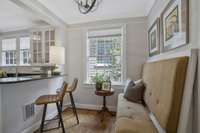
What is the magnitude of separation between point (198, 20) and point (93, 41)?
288 cm

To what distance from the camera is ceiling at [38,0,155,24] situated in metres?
2.79

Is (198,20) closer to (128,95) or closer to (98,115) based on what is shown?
(128,95)

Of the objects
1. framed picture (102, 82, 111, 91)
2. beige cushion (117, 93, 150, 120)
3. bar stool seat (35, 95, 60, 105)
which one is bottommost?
beige cushion (117, 93, 150, 120)

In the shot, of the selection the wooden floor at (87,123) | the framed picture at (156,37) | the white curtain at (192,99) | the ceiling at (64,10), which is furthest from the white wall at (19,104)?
the framed picture at (156,37)

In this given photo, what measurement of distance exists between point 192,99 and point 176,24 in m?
0.84

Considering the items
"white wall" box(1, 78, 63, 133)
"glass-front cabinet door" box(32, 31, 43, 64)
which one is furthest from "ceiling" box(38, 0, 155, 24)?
"white wall" box(1, 78, 63, 133)

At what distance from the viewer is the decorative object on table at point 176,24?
4.21 feet

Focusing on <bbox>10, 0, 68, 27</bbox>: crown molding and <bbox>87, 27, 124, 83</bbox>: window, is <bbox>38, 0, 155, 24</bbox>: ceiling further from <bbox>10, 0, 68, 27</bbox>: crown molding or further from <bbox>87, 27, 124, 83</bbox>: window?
<bbox>87, 27, 124, 83</bbox>: window

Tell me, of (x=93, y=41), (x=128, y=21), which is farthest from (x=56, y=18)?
(x=128, y=21)

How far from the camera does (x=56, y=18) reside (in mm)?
3299

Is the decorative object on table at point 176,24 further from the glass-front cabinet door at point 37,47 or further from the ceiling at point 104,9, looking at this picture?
the glass-front cabinet door at point 37,47

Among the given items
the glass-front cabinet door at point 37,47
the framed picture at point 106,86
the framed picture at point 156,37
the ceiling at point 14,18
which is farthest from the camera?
the glass-front cabinet door at point 37,47

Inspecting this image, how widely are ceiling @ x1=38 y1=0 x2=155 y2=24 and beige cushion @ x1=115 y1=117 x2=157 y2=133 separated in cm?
232

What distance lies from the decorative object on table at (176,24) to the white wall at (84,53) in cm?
144
